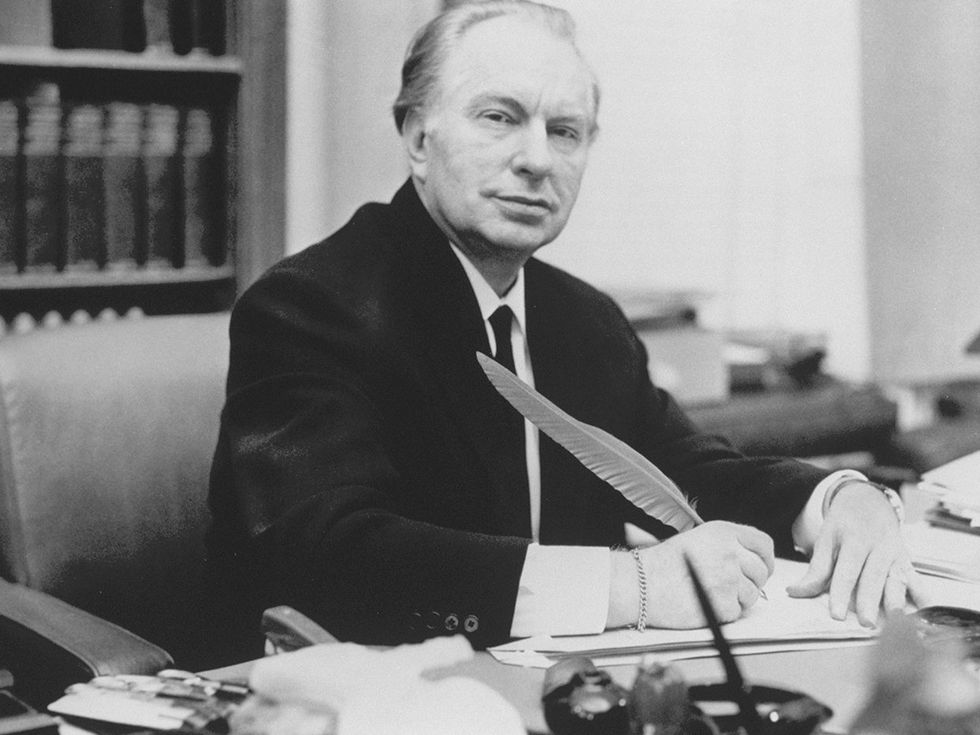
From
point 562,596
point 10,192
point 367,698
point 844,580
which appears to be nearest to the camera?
point 367,698

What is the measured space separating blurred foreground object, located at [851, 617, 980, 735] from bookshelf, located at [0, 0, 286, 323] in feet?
7.06

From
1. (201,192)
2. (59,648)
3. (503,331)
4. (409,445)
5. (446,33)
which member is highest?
(446,33)

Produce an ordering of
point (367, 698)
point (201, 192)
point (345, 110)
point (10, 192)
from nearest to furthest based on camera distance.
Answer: point (367, 698)
point (10, 192)
point (201, 192)
point (345, 110)

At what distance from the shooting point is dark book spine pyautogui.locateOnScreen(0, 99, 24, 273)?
235cm

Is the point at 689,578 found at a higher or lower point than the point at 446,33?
lower

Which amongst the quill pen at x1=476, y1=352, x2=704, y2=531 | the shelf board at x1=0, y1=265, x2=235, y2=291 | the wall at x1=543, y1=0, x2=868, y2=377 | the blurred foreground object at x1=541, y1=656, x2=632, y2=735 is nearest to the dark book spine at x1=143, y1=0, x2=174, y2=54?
the shelf board at x1=0, y1=265, x2=235, y2=291

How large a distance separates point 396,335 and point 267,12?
1462mm

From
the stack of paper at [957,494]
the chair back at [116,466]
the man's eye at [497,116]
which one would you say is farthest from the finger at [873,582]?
the chair back at [116,466]

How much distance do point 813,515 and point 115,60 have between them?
170 centimetres

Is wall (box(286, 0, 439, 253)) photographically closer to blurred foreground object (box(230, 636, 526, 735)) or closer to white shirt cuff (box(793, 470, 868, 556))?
white shirt cuff (box(793, 470, 868, 556))

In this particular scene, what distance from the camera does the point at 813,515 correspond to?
1.36 m

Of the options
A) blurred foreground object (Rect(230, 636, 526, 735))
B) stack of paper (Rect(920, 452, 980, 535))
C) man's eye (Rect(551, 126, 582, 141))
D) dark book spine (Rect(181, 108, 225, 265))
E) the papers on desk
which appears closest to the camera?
blurred foreground object (Rect(230, 636, 526, 735))

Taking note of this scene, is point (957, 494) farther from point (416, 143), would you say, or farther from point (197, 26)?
point (197, 26)

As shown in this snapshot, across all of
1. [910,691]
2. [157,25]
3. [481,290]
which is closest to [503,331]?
[481,290]
